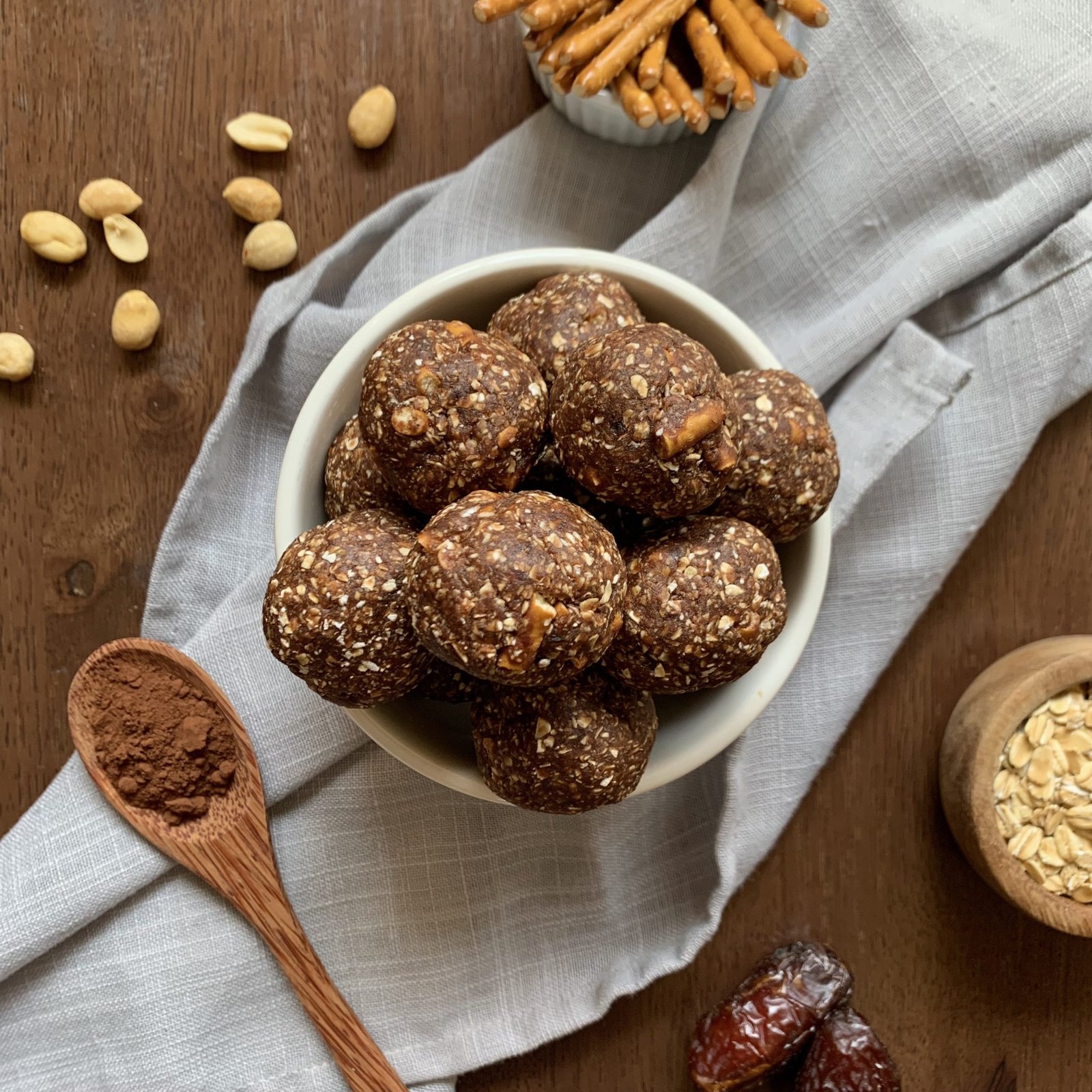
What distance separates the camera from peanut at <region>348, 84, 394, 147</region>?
43.5 inches

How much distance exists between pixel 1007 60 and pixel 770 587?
660 mm

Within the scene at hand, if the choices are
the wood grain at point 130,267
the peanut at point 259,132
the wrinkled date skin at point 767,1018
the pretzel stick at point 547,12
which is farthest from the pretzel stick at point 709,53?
the wrinkled date skin at point 767,1018

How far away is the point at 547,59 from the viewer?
0.98 m

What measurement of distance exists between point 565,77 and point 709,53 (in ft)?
0.45

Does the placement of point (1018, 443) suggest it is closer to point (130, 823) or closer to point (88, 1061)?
point (130, 823)

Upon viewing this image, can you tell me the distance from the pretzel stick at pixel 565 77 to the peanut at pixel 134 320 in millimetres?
→ 482

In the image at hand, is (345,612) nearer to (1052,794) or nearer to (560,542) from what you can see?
(560,542)

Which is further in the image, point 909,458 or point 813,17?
point 909,458

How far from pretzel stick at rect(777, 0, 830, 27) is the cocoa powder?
0.88 meters

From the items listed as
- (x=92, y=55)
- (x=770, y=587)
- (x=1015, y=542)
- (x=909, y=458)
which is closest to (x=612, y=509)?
(x=770, y=587)

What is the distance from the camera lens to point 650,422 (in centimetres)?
72

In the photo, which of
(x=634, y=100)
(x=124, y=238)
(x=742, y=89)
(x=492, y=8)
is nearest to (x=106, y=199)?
→ (x=124, y=238)

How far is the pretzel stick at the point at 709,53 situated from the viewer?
971 mm

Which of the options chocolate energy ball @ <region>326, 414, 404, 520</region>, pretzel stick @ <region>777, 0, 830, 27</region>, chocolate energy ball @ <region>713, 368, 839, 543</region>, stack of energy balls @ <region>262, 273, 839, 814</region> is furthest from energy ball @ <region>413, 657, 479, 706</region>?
pretzel stick @ <region>777, 0, 830, 27</region>
